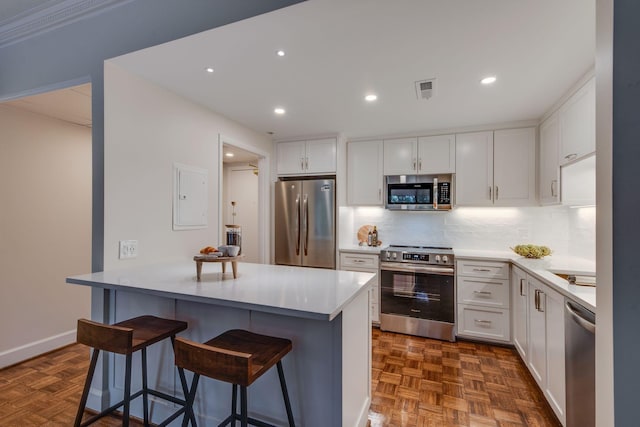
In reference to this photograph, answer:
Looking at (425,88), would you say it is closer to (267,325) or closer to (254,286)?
(254,286)

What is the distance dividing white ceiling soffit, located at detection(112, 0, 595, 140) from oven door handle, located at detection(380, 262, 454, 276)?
63.7 inches

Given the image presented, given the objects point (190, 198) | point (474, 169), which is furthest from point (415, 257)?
point (190, 198)

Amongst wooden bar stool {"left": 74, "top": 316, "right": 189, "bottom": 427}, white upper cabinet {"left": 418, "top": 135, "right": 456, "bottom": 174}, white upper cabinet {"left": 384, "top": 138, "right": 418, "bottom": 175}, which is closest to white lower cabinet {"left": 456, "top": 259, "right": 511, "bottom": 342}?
white upper cabinet {"left": 418, "top": 135, "right": 456, "bottom": 174}

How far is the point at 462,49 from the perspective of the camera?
1792 millimetres

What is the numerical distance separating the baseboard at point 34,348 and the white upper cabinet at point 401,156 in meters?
3.88

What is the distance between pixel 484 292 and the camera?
3025 mm

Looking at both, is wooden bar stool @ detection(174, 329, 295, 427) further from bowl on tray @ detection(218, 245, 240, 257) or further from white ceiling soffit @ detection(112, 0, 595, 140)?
white ceiling soffit @ detection(112, 0, 595, 140)

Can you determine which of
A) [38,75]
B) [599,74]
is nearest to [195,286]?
[599,74]

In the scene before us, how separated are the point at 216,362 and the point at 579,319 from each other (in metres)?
1.76

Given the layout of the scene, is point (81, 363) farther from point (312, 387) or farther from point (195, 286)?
point (312, 387)

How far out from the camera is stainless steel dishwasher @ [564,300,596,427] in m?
1.39

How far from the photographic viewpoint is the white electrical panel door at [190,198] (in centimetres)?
245

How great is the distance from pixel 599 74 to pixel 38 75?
11.2 feet

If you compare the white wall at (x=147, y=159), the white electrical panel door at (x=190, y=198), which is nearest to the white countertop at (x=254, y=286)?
the white wall at (x=147, y=159)
